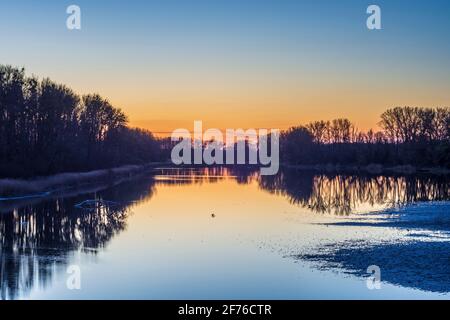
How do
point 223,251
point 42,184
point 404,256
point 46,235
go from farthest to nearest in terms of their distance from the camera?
point 42,184 → point 46,235 → point 223,251 → point 404,256

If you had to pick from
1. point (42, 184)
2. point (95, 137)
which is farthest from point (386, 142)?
point (42, 184)

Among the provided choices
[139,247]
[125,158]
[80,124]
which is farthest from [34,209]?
[125,158]

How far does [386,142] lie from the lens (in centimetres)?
12769

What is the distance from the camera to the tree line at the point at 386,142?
102 m

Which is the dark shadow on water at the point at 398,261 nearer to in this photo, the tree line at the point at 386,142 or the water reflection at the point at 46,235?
the water reflection at the point at 46,235

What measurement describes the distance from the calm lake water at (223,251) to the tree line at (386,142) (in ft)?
213

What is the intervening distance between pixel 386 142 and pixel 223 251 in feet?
367

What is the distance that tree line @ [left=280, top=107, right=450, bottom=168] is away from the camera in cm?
10206

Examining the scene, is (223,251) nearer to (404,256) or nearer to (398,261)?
(398,261)

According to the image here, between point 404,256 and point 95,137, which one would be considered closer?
point 404,256

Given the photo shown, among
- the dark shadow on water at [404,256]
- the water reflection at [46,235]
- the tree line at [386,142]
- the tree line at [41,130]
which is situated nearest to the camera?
the dark shadow on water at [404,256]

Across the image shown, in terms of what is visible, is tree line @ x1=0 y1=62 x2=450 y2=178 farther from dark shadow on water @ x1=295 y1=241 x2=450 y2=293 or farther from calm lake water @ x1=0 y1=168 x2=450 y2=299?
dark shadow on water @ x1=295 y1=241 x2=450 y2=293

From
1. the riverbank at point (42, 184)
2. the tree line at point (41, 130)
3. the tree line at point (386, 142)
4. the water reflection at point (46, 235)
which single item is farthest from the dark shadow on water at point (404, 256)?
the tree line at point (386, 142)
